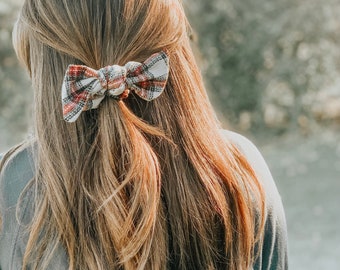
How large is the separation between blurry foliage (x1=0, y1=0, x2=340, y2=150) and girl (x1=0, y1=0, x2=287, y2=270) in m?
5.28

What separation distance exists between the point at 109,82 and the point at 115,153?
15cm

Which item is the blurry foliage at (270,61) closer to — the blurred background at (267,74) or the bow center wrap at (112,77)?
the blurred background at (267,74)

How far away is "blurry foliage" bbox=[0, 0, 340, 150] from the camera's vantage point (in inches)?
271

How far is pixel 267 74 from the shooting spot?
7.06 metres

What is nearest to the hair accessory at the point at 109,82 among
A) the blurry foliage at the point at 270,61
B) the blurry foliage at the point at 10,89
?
the blurry foliage at the point at 10,89

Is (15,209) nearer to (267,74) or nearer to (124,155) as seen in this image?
(124,155)

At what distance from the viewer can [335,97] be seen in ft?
23.6

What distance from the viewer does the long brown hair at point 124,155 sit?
1.37 m

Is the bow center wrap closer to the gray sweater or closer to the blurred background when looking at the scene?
the gray sweater

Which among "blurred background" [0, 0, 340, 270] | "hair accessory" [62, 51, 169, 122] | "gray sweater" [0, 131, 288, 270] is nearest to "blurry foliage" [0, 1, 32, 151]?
"blurred background" [0, 0, 340, 270]

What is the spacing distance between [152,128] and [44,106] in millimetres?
228

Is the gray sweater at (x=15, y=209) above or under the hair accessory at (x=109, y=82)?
under

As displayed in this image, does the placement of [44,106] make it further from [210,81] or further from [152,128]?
[210,81]

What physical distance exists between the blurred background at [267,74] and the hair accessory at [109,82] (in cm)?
495
